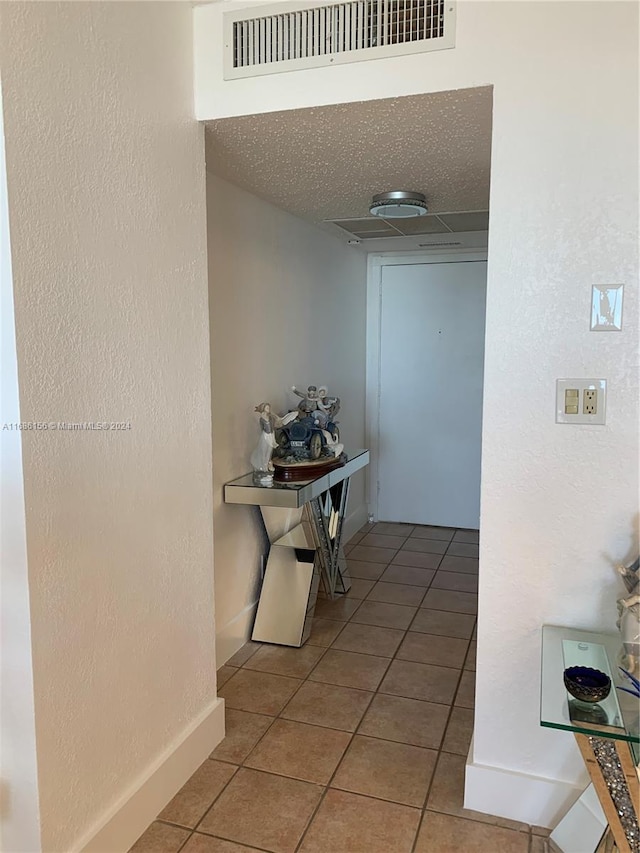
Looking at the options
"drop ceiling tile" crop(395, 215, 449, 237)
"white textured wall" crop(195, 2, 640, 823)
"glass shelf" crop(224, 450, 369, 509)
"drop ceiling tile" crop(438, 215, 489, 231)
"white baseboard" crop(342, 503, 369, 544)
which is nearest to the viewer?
"white textured wall" crop(195, 2, 640, 823)

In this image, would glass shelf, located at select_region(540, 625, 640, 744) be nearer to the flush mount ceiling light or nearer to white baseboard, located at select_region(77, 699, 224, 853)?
white baseboard, located at select_region(77, 699, 224, 853)

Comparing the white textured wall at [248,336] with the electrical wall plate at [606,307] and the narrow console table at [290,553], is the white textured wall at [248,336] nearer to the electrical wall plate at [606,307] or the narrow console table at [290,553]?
the narrow console table at [290,553]

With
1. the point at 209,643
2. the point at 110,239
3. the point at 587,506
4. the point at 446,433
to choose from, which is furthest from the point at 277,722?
the point at 446,433

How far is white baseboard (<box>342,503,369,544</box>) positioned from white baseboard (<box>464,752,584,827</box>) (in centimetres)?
234

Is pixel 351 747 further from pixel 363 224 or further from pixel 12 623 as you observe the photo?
pixel 363 224

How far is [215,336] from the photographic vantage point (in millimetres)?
2541

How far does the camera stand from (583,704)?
1.40 meters

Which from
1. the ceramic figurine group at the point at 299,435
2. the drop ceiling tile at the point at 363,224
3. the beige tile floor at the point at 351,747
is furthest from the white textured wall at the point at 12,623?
the drop ceiling tile at the point at 363,224

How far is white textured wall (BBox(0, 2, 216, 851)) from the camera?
1.30 metres

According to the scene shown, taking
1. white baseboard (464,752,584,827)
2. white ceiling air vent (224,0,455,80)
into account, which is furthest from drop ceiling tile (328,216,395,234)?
white baseboard (464,752,584,827)

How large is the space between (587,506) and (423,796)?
3.18ft

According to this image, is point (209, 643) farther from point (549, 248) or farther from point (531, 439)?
point (549, 248)

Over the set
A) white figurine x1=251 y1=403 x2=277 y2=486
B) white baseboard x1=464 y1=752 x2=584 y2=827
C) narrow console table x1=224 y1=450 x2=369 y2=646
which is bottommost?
white baseboard x1=464 y1=752 x2=584 y2=827

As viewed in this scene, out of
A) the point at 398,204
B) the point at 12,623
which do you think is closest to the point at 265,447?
the point at 398,204
